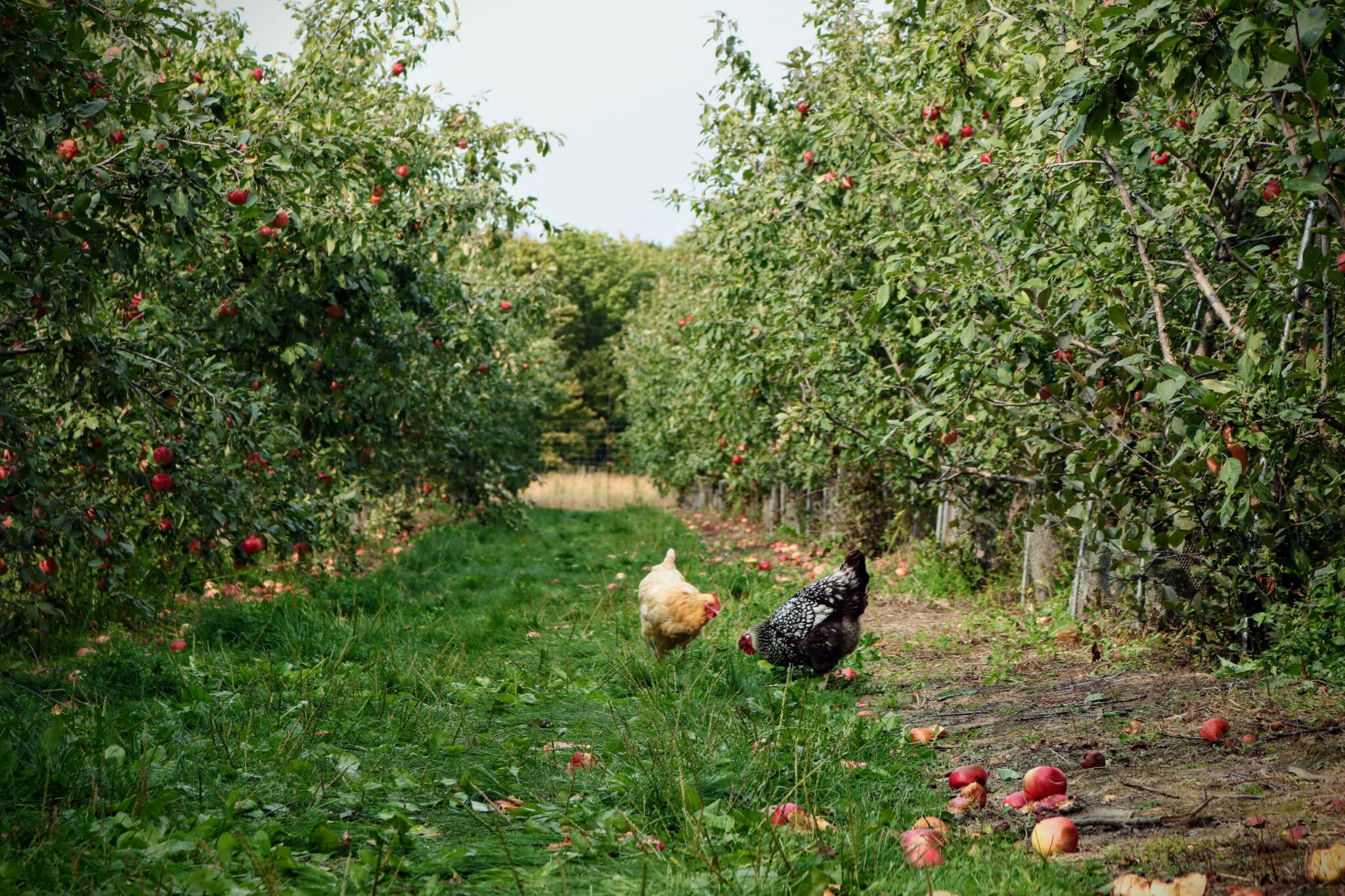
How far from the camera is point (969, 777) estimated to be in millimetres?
3195

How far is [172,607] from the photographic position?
6703 millimetres

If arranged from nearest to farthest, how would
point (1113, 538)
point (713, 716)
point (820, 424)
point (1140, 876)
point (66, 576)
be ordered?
point (1140, 876), point (713, 716), point (1113, 538), point (66, 576), point (820, 424)

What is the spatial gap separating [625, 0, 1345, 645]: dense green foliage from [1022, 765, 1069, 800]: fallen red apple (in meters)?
1.20

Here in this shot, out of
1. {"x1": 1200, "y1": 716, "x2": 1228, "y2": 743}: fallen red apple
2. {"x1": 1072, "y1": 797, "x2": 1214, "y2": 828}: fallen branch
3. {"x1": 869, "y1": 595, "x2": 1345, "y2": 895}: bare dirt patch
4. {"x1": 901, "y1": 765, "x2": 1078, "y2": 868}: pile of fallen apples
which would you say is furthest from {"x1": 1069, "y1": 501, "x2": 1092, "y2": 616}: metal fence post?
{"x1": 1072, "y1": 797, "x2": 1214, "y2": 828}: fallen branch

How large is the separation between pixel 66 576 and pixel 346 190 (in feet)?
10.1

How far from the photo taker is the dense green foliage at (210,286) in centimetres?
400

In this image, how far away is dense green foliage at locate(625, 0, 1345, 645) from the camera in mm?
3189

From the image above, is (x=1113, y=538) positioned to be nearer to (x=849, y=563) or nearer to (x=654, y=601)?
(x=849, y=563)

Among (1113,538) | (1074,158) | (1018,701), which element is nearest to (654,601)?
(1018,701)

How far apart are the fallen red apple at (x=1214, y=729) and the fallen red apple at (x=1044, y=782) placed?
2.53 feet

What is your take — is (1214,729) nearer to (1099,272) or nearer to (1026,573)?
(1099,272)

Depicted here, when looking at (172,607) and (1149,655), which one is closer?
(1149,655)

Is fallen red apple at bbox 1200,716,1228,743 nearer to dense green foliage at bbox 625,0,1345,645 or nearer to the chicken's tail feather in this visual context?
dense green foliage at bbox 625,0,1345,645

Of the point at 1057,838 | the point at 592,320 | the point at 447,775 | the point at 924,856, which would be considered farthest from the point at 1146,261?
the point at 592,320
